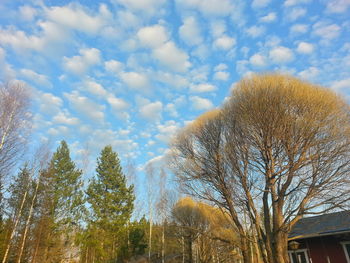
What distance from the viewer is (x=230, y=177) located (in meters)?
11.6

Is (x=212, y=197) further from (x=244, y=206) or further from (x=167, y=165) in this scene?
(x=167, y=165)

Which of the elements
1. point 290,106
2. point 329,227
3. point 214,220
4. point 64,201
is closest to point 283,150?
point 290,106

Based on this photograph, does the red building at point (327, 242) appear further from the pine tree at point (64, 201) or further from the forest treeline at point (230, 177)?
the pine tree at point (64, 201)

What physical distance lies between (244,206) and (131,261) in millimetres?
16053

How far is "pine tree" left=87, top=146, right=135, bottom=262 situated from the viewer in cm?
2128

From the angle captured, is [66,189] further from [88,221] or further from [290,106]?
[290,106]

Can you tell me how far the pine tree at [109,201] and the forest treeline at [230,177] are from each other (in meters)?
0.46

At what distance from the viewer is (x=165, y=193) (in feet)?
82.3

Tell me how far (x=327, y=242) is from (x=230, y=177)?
8.48 meters

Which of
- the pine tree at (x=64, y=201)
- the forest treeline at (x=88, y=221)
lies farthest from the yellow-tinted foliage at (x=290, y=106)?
the pine tree at (x=64, y=201)

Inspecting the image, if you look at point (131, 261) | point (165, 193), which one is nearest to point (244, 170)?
point (165, 193)

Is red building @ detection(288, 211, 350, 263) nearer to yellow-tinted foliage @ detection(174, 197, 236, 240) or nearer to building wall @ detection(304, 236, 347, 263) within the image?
building wall @ detection(304, 236, 347, 263)

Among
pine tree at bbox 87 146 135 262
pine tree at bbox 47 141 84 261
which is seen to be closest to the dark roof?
pine tree at bbox 87 146 135 262

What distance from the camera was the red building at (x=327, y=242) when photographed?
518 inches
